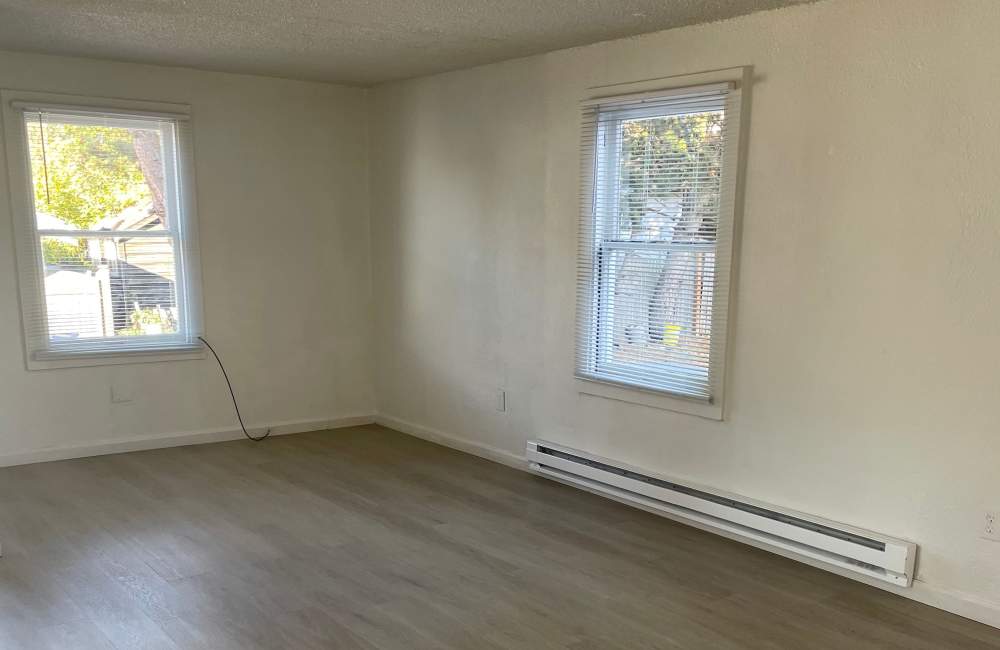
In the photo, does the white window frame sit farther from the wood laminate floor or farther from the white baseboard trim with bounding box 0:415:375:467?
the white baseboard trim with bounding box 0:415:375:467

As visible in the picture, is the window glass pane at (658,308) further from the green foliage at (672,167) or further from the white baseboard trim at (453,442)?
the white baseboard trim at (453,442)

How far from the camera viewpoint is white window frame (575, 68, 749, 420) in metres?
3.39

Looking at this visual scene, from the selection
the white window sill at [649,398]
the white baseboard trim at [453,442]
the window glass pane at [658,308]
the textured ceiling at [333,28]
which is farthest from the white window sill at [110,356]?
the window glass pane at [658,308]

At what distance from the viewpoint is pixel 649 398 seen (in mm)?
3873

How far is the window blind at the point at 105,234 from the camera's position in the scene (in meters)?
4.57

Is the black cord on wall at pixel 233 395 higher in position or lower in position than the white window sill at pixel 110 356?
lower

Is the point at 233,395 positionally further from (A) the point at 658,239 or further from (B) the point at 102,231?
(A) the point at 658,239

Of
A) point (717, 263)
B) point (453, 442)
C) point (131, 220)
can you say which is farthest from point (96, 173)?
point (717, 263)

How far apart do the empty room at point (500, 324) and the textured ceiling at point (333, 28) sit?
0.10 ft

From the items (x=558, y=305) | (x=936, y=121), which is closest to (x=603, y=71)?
(x=558, y=305)

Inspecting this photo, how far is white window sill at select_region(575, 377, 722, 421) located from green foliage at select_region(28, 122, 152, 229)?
3.05 meters

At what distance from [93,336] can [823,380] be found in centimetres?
422

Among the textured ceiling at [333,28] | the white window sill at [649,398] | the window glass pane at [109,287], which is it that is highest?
the textured ceiling at [333,28]

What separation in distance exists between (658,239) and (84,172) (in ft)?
11.4
